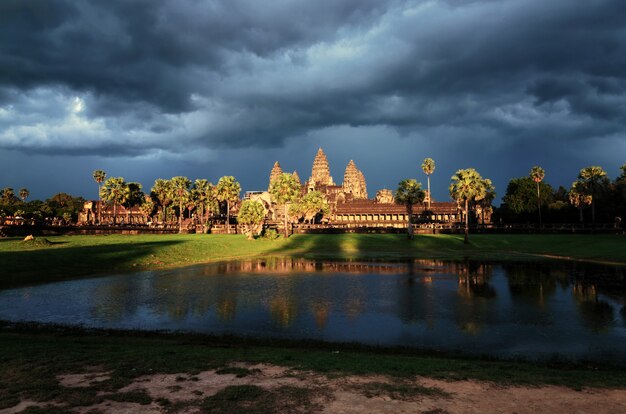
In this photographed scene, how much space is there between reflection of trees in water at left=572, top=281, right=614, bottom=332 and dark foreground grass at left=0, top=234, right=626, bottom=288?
19.2m

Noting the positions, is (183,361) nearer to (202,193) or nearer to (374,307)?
(374,307)

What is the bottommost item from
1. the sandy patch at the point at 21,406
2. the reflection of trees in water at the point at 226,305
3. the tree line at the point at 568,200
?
the reflection of trees in water at the point at 226,305

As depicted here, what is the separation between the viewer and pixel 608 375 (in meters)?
11.3

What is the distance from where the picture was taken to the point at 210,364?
11.5 meters

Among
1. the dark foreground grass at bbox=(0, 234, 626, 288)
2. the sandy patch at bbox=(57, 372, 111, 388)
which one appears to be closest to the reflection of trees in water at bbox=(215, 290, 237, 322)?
the sandy patch at bbox=(57, 372, 111, 388)

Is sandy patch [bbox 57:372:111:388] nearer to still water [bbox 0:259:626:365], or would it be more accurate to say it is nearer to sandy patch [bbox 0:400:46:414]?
sandy patch [bbox 0:400:46:414]

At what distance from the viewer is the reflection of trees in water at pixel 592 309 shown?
59.6 ft

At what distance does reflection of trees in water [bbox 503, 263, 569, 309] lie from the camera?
82.8 ft

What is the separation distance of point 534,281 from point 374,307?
52.6 ft

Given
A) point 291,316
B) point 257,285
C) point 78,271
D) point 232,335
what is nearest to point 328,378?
point 232,335

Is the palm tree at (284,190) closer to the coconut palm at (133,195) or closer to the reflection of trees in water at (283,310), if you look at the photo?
the coconut palm at (133,195)

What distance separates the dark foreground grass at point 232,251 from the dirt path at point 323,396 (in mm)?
26366

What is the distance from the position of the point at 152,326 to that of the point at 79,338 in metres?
3.28

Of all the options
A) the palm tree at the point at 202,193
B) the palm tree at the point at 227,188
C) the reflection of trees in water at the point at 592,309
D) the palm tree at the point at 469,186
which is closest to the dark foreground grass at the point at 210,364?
the reflection of trees in water at the point at 592,309
